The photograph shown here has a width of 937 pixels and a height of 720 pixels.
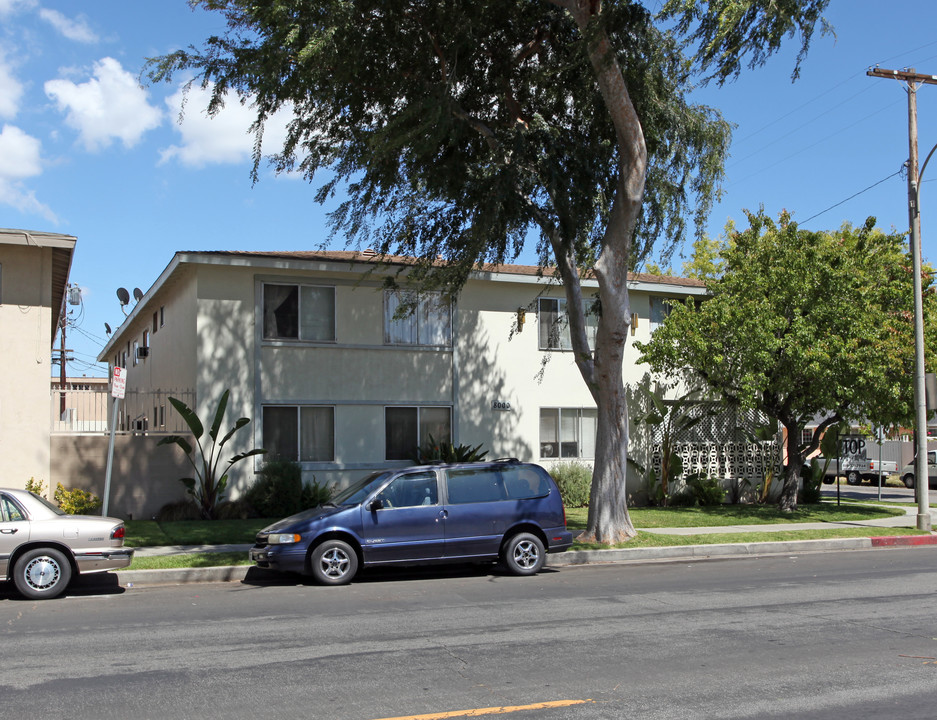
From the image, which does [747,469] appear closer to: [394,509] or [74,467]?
[394,509]

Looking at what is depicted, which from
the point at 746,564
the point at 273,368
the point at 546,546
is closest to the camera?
the point at 546,546

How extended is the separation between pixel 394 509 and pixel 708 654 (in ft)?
18.3

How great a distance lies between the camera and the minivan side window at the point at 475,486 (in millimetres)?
12562

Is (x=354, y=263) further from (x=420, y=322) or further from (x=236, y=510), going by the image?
(x=236, y=510)

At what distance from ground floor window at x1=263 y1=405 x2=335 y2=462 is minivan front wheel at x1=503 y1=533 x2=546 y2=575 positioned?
8.17 m

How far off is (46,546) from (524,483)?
21.2 ft

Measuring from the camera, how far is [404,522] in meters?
12.1

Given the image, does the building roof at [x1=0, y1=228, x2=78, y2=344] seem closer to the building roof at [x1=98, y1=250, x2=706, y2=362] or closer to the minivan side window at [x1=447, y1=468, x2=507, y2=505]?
the building roof at [x1=98, y1=250, x2=706, y2=362]

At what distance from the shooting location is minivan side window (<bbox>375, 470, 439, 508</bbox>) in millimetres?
12227

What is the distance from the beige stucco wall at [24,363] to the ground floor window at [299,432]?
4556 mm

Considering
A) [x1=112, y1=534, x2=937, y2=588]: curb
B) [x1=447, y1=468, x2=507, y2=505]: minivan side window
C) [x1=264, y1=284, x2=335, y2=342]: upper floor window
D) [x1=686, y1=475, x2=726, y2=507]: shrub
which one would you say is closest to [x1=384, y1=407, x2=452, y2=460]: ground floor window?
[x1=264, y1=284, x2=335, y2=342]: upper floor window

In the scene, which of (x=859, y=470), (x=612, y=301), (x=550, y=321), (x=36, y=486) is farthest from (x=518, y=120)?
(x=859, y=470)

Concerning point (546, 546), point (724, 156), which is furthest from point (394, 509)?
point (724, 156)

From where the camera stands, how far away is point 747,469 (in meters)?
24.8
